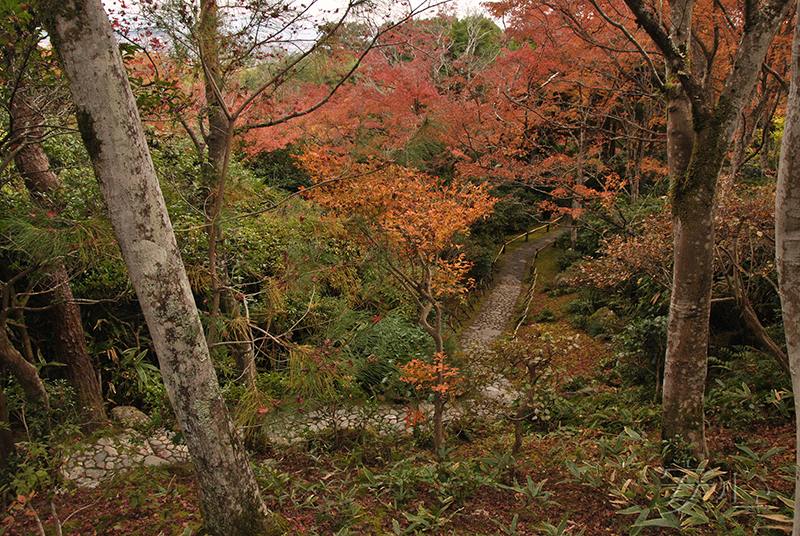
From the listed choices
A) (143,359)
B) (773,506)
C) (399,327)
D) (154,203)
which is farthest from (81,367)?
(773,506)

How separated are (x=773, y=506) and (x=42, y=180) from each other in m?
6.38

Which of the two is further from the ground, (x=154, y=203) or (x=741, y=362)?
(x=154, y=203)

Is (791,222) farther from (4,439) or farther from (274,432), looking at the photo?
Result: (4,439)

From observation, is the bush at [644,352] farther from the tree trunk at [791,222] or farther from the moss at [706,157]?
the tree trunk at [791,222]

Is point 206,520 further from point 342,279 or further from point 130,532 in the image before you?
point 342,279

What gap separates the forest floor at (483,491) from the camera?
2.81 meters

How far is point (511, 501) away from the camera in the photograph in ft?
11.0

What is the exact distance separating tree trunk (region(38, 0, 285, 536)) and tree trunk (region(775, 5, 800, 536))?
9.15ft

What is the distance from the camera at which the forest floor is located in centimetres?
281

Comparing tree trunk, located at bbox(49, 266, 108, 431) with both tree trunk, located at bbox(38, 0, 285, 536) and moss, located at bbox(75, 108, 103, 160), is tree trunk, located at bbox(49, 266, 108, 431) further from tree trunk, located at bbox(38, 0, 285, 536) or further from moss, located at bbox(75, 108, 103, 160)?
moss, located at bbox(75, 108, 103, 160)

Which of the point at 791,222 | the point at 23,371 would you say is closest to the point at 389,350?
the point at 23,371

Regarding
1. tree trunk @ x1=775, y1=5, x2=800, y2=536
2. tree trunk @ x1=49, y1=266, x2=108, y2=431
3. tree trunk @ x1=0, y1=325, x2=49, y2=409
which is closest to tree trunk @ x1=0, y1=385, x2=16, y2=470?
tree trunk @ x1=0, y1=325, x2=49, y2=409

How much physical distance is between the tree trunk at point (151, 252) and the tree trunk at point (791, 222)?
2.79m

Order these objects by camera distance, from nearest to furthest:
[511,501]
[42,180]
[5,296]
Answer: [5,296] → [511,501] → [42,180]
